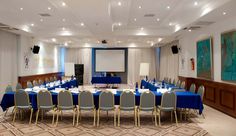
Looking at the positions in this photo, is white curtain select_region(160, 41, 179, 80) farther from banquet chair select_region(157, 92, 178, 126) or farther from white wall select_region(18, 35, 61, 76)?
white wall select_region(18, 35, 61, 76)

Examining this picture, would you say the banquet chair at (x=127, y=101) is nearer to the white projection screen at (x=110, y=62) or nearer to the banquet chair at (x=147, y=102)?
the banquet chair at (x=147, y=102)

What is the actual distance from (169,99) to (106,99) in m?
1.69

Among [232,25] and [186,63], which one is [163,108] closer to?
[232,25]

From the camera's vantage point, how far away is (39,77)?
1284cm

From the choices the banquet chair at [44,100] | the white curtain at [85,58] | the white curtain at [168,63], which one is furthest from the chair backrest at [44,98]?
the white curtain at [85,58]

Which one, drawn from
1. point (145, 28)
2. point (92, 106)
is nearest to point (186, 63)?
point (145, 28)

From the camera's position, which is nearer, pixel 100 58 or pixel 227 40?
pixel 227 40

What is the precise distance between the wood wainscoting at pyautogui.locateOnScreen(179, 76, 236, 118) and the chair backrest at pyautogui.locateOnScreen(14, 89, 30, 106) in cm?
613

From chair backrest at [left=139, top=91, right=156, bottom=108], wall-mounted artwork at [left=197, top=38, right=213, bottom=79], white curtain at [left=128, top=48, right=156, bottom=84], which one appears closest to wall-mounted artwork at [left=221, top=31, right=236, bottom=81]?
wall-mounted artwork at [left=197, top=38, right=213, bottom=79]

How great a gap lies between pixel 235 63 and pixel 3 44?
9209mm

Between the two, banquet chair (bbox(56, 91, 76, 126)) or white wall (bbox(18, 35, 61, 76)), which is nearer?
banquet chair (bbox(56, 91, 76, 126))

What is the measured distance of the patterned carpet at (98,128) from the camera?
16.2ft

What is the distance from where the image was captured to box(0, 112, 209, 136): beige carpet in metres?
4.95

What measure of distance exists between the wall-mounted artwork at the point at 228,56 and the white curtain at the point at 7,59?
8.92 m
